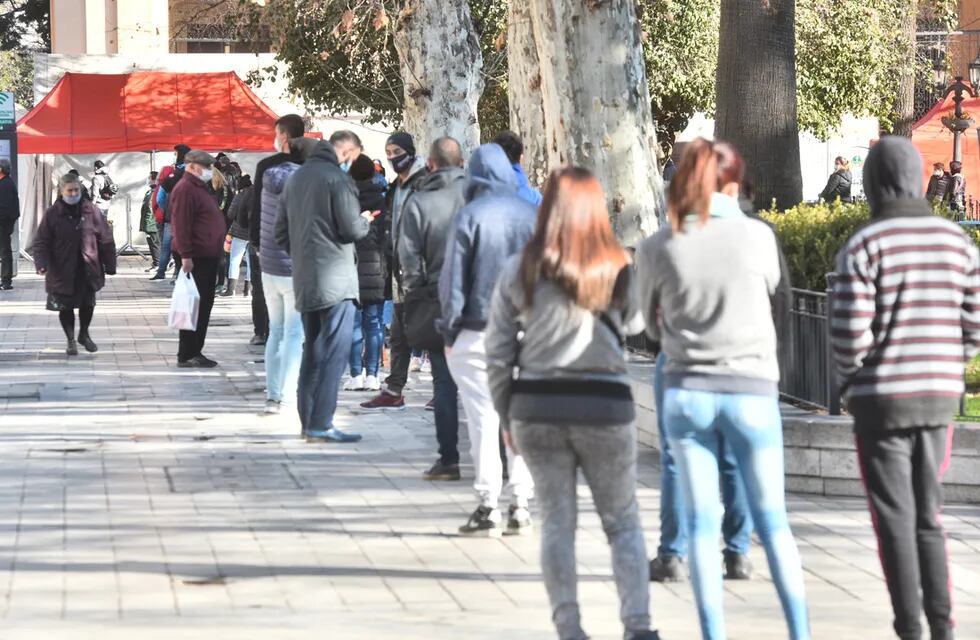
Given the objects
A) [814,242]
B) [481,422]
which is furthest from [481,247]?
[814,242]

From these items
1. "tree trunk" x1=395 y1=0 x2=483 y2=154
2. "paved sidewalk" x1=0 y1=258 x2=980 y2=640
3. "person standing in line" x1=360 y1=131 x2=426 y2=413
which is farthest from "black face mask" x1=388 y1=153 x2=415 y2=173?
"tree trunk" x1=395 y1=0 x2=483 y2=154

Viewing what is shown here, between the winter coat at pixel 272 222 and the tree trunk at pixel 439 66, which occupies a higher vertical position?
the tree trunk at pixel 439 66

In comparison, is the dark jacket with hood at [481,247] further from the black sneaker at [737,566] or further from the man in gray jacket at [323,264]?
the man in gray jacket at [323,264]

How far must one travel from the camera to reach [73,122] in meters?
32.0

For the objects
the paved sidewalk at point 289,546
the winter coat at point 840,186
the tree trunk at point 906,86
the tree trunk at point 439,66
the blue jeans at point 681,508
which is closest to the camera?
the paved sidewalk at point 289,546

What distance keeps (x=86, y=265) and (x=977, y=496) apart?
32.6 ft

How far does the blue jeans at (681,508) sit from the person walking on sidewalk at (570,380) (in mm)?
1200

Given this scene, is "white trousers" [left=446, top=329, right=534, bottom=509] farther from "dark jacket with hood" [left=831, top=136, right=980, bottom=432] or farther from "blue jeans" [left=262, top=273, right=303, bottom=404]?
"blue jeans" [left=262, top=273, right=303, bottom=404]

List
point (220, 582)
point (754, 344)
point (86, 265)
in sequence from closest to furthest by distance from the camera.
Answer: point (754, 344)
point (220, 582)
point (86, 265)

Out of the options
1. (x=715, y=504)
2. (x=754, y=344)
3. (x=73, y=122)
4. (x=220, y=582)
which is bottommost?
(x=220, y=582)

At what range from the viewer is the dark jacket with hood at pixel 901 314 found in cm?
548

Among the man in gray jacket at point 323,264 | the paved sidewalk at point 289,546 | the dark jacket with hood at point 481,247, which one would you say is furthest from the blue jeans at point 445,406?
the man in gray jacket at point 323,264

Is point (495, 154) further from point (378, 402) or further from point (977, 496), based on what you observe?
point (378, 402)

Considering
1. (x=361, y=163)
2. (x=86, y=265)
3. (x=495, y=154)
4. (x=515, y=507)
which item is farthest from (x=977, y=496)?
(x=86, y=265)
